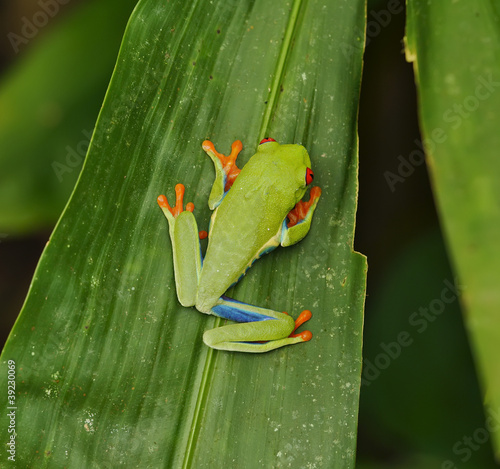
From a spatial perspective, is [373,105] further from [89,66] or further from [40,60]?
[40,60]

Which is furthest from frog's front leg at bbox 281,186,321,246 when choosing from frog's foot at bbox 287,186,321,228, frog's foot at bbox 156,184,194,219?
frog's foot at bbox 156,184,194,219

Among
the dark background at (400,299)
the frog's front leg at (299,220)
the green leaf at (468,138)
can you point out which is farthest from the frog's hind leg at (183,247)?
the green leaf at (468,138)

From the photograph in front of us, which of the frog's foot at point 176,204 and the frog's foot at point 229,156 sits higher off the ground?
the frog's foot at point 229,156

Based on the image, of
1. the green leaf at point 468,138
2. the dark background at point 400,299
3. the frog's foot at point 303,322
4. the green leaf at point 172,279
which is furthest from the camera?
the dark background at point 400,299

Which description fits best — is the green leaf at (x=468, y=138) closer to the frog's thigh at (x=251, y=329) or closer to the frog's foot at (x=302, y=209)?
the frog's foot at (x=302, y=209)

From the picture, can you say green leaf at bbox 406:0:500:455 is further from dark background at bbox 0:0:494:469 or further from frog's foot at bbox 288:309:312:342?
frog's foot at bbox 288:309:312:342

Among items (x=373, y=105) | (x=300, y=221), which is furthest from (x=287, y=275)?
(x=373, y=105)

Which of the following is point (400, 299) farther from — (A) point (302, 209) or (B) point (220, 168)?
(B) point (220, 168)
